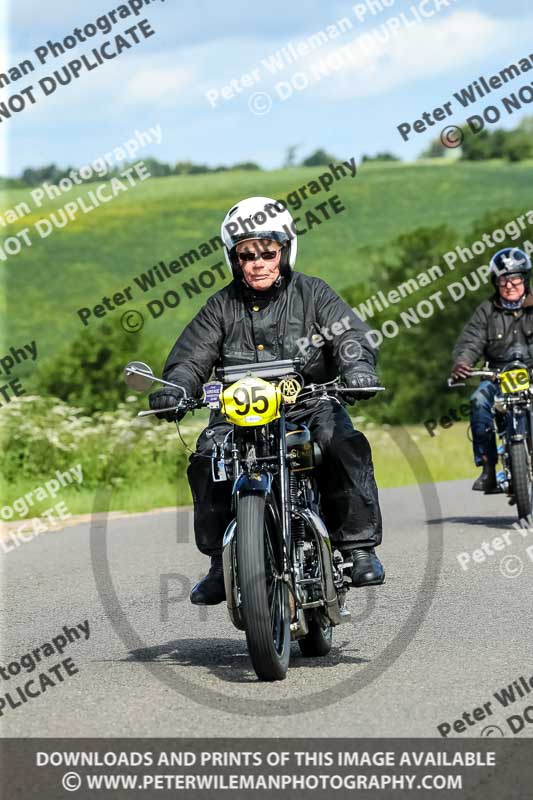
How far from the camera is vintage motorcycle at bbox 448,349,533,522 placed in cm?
1275

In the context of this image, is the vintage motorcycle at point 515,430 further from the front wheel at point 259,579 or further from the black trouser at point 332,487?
the front wheel at point 259,579

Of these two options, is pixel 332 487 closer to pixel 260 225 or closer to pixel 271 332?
pixel 271 332

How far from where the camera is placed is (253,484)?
6.35m

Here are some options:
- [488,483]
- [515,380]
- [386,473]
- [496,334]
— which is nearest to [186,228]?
[386,473]

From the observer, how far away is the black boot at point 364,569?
7.05 m

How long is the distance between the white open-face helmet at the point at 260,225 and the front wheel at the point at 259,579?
1424mm

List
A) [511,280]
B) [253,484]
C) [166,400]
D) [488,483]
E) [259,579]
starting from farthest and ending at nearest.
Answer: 1. [511,280]
2. [488,483]
3. [166,400]
4. [253,484]
5. [259,579]

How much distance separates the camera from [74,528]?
14.1 metres

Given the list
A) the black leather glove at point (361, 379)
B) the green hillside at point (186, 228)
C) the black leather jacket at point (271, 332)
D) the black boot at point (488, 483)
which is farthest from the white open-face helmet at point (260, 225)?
the green hillside at point (186, 228)

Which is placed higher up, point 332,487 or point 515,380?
point 515,380

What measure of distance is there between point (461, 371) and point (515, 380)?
21.9 inches

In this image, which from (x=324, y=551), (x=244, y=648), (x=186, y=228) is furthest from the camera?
(x=186, y=228)
